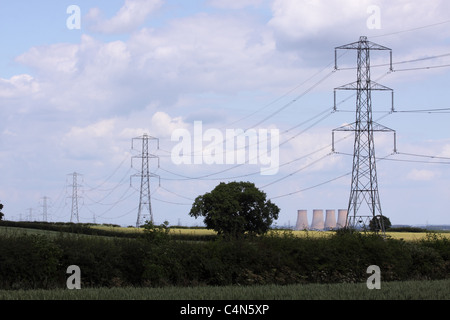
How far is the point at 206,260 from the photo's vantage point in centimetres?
2662

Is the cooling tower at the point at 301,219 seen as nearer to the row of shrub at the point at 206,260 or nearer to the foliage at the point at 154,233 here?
the row of shrub at the point at 206,260

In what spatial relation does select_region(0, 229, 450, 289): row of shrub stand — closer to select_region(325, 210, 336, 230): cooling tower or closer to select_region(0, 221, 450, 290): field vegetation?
select_region(0, 221, 450, 290): field vegetation

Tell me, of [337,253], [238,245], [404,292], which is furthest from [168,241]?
[404,292]

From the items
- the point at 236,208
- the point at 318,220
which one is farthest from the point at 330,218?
the point at 236,208

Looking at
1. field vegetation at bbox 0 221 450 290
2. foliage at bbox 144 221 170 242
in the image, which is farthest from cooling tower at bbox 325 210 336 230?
foliage at bbox 144 221 170 242

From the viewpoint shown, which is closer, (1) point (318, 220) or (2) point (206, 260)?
(2) point (206, 260)

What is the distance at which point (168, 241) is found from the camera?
27.3 m

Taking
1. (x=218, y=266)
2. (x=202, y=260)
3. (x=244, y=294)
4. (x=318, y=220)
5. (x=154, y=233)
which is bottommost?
(x=318, y=220)

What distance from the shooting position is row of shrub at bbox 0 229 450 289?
2455cm

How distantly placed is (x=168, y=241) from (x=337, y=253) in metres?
8.48

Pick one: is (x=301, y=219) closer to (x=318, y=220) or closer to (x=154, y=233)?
(x=318, y=220)

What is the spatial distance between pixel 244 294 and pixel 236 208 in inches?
3169

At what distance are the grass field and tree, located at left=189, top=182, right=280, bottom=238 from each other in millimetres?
77307

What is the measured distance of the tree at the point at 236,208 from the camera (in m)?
99.2
